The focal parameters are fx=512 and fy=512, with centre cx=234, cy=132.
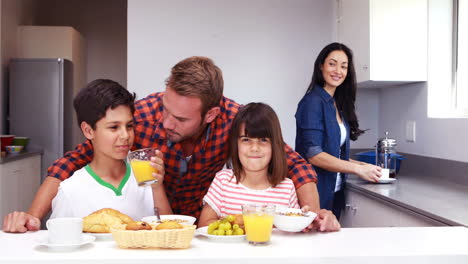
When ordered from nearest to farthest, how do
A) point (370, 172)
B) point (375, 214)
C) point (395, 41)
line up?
point (375, 214) < point (370, 172) < point (395, 41)

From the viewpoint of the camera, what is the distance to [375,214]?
2486 mm

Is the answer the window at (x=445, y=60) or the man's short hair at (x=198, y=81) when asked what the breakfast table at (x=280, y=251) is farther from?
the window at (x=445, y=60)

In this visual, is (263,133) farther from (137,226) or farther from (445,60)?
(445,60)

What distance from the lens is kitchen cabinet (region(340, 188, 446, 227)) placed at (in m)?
2.06

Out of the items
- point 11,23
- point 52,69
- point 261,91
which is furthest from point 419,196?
point 11,23

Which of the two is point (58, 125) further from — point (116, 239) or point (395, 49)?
point (116, 239)

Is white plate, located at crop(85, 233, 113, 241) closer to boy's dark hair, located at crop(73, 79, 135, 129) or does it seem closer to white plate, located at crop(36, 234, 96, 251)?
white plate, located at crop(36, 234, 96, 251)

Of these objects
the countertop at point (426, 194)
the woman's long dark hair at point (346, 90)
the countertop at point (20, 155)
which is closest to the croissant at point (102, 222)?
the countertop at point (426, 194)

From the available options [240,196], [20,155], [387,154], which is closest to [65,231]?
[240,196]

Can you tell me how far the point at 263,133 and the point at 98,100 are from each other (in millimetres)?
604

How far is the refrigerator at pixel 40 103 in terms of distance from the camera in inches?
217

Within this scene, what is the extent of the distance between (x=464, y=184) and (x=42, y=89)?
174 inches

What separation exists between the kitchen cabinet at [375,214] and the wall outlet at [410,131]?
0.63 m

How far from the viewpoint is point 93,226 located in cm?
138
